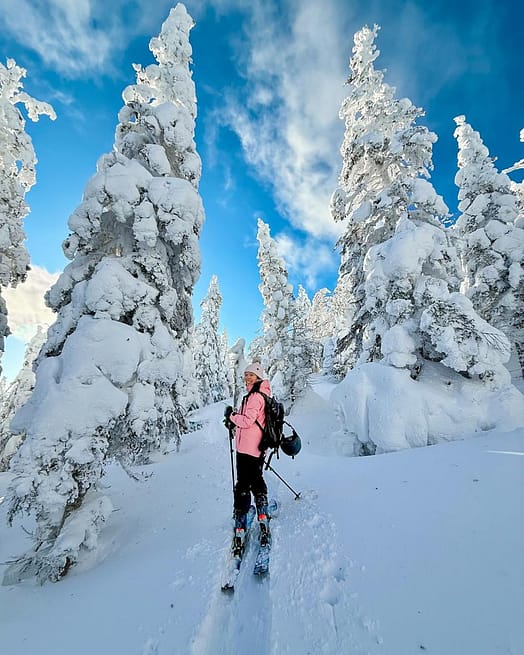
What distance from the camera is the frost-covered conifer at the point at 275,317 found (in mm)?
17922

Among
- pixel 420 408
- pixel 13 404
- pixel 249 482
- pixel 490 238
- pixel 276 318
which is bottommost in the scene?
pixel 249 482

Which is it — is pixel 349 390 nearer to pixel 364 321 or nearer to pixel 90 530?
pixel 364 321

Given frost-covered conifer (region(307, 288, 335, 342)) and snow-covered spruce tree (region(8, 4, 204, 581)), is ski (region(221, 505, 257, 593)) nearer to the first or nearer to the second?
snow-covered spruce tree (region(8, 4, 204, 581))

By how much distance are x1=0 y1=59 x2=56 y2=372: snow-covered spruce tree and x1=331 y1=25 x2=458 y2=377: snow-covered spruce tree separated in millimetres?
12996

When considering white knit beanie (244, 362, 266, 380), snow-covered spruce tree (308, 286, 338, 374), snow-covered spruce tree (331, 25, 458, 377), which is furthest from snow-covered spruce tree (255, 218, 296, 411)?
snow-covered spruce tree (308, 286, 338, 374)

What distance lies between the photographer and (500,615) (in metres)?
1.98

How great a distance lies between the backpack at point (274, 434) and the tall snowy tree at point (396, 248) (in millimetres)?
5945

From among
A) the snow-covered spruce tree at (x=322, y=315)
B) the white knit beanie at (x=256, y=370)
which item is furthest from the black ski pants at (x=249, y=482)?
the snow-covered spruce tree at (x=322, y=315)

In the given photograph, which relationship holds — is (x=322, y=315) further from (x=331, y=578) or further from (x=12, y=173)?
(x=331, y=578)

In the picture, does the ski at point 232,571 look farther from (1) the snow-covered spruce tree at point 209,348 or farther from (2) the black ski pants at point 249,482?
(1) the snow-covered spruce tree at point 209,348

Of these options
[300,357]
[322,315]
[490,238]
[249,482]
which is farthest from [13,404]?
[322,315]

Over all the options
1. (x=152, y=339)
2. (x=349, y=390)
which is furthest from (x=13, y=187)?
(x=349, y=390)

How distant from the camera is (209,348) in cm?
3588

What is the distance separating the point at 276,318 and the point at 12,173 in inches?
594
